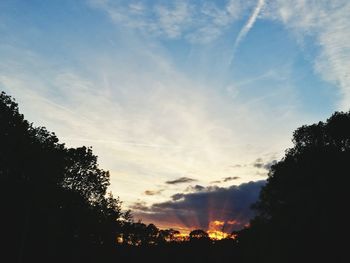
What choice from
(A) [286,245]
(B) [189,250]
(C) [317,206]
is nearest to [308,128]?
(C) [317,206]

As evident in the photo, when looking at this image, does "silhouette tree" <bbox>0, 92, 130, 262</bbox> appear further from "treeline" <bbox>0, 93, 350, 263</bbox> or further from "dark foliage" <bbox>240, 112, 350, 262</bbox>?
"dark foliage" <bbox>240, 112, 350, 262</bbox>

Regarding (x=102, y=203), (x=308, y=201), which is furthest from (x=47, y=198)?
(x=308, y=201)

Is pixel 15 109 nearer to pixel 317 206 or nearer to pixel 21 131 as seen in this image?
pixel 21 131

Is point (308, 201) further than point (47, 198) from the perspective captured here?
No

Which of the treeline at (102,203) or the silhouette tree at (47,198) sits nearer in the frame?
the treeline at (102,203)

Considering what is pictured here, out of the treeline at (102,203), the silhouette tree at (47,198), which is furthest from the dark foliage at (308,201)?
the silhouette tree at (47,198)

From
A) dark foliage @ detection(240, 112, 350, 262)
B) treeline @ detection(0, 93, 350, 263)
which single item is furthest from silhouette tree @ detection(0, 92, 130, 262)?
dark foliage @ detection(240, 112, 350, 262)

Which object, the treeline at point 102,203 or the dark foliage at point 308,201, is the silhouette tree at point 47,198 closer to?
the treeline at point 102,203

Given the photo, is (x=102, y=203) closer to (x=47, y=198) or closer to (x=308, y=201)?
(x=47, y=198)

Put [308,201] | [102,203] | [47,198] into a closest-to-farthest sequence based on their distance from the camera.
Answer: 1. [308,201]
2. [47,198]
3. [102,203]

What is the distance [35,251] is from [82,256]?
386 inches

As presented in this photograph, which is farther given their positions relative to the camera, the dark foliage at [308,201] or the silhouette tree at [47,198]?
the silhouette tree at [47,198]

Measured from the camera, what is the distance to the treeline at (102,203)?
131 ft

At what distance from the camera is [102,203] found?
64.1 meters
